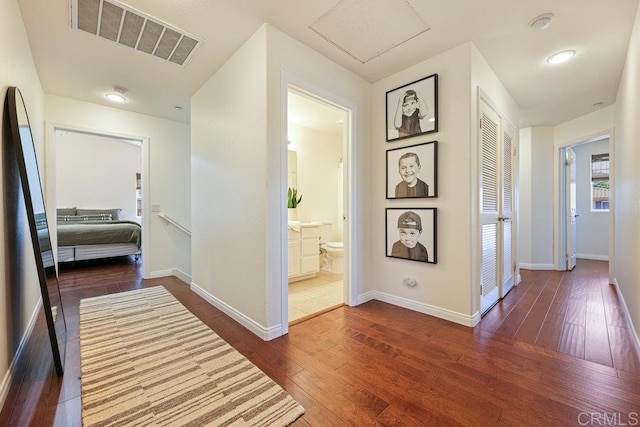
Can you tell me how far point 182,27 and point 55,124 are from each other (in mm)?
2448

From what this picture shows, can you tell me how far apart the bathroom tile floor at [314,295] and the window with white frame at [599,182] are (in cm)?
531

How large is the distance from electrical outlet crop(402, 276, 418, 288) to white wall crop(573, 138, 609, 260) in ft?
16.5

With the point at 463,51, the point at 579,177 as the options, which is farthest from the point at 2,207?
the point at 579,177

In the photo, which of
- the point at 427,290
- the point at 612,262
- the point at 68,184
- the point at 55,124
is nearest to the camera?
the point at 427,290

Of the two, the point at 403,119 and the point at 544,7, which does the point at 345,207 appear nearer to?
the point at 403,119

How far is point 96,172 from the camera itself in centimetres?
675

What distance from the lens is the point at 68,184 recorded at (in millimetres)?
6398

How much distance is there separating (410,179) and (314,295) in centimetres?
162

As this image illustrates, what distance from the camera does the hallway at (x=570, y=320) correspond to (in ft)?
5.93

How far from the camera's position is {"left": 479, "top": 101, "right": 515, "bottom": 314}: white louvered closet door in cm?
243

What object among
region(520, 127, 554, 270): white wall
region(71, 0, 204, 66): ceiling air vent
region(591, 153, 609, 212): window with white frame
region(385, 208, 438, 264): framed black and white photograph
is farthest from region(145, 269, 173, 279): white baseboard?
region(591, 153, 609, 212): window with white frame

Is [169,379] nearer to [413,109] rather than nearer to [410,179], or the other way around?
[410,179]

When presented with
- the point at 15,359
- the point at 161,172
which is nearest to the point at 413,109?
the point at 15,359

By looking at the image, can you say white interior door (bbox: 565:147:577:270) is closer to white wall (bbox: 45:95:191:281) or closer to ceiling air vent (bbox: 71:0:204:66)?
ceiling air vent (bbox: 71:0:204:66)
